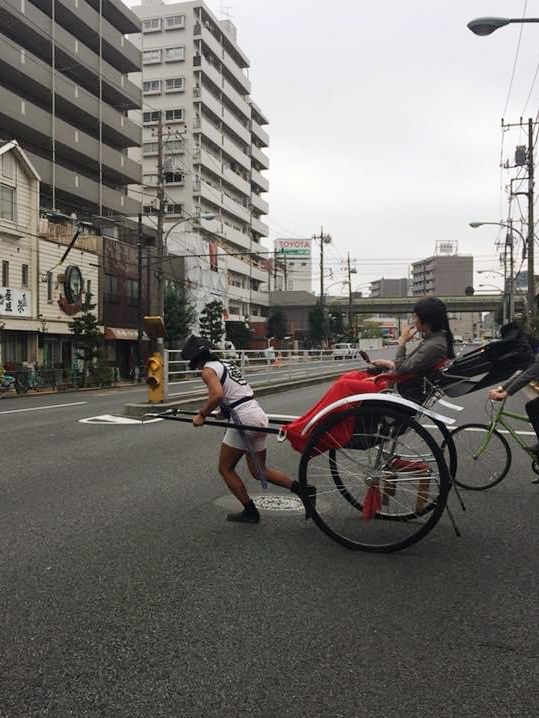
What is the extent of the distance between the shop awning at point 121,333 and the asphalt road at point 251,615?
3187 centimetres

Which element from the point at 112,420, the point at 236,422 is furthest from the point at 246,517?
the point at 112,420

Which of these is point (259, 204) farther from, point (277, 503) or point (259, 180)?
point (277, 503)

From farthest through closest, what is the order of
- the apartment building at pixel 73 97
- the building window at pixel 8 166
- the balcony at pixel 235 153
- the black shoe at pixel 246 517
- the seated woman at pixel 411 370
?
the balcony at pixel 235 153, the apartment building at pixel 73 97, the building window at pixel 8 166, the black shoe at pixel 246 517, the seated woman at pixel 411 370

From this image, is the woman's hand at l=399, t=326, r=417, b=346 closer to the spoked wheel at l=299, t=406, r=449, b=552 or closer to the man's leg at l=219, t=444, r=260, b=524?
the spoked wheel at l=299, t=406, r=449, b=552

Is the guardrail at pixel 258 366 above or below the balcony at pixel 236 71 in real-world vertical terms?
below

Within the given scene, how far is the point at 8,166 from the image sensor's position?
30.1 meters

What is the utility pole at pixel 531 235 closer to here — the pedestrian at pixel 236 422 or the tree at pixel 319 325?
the pedestrian at pixel 236 422

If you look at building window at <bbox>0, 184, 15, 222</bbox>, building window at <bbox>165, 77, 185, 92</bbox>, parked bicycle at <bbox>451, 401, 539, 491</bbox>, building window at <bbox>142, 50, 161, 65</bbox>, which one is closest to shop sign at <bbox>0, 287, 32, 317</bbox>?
building window at <bbox>0, 184, 15, 222</bbox>

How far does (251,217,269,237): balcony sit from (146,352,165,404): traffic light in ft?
244

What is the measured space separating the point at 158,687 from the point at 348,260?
83.7 metres

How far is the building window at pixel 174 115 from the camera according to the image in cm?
7056

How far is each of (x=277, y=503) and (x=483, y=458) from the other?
225 cm

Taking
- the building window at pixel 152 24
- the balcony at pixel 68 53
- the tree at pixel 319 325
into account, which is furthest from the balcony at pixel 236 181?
the balcony at pixel 68 53

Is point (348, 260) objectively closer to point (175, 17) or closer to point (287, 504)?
point (175, 17)
